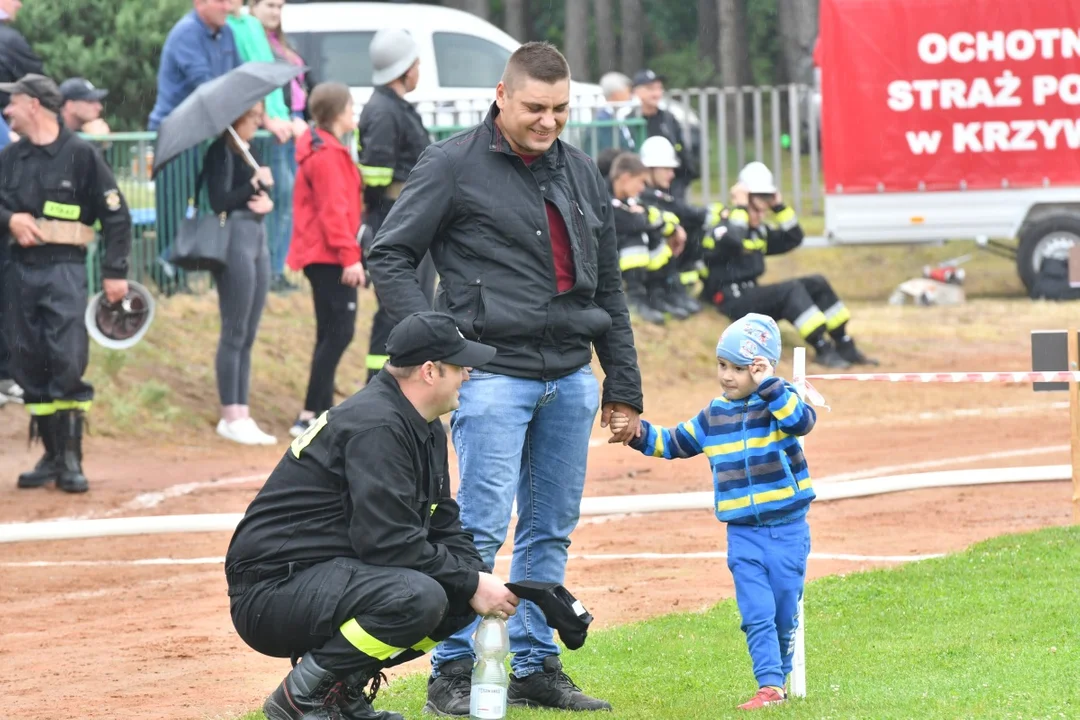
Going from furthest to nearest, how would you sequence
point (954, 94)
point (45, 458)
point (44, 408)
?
point (954, 94) < point (45, 458) < point (44, 408)

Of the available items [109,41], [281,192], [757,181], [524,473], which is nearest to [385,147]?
[281,192]

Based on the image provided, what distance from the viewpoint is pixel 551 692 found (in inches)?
243

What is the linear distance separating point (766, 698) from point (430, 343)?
1721 mm

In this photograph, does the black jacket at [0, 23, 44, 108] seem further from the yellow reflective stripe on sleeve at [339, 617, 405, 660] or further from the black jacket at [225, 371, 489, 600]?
the yellow reflective stripe on sleeve at [339, 617, 405, 660]

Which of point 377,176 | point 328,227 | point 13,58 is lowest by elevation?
point 328,227

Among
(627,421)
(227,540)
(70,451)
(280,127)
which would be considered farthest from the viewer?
(280,127)

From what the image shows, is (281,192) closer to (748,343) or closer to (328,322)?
(328,322)

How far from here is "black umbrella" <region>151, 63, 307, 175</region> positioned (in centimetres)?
1233

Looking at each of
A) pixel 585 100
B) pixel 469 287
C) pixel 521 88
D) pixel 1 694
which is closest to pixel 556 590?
pixel 469 287

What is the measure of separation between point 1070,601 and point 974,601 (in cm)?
41

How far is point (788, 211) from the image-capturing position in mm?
17109

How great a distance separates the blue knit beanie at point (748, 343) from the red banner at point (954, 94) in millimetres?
14932

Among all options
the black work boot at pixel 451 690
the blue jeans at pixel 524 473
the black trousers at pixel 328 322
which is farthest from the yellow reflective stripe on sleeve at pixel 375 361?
the black work boot at pixel 451 690

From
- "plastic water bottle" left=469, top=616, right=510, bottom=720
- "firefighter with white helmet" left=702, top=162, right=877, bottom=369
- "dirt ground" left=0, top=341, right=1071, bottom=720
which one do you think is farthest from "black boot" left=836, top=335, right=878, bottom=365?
"plastic water bottle" left=469, top=616, right=510, bottom=720
